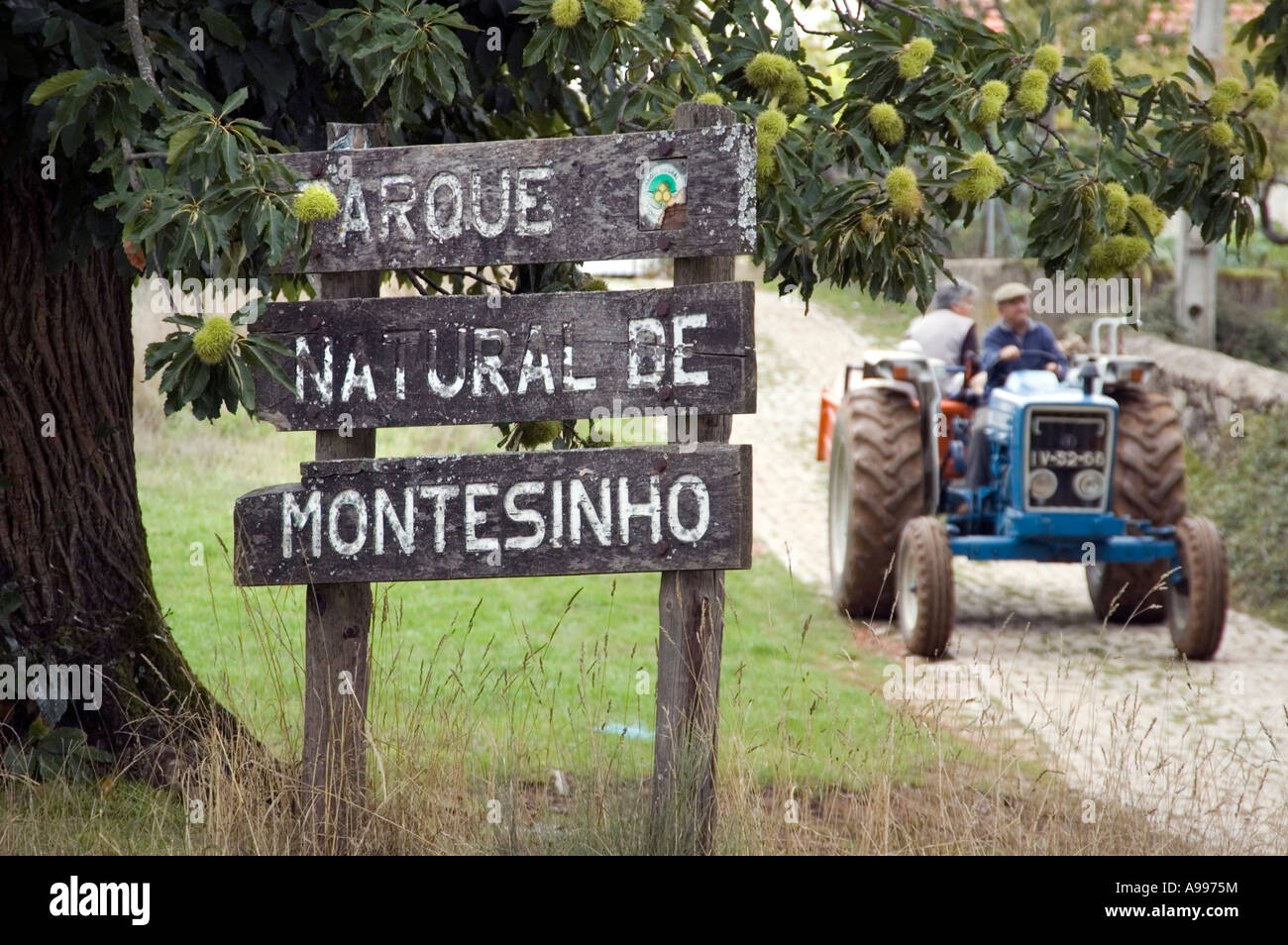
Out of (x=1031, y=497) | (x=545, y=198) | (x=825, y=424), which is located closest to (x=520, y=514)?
(x=545, y=198)

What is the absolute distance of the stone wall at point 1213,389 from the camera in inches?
450

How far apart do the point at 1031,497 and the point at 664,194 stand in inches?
198

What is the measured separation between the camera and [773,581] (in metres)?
9.72

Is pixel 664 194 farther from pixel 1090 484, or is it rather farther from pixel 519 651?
pixel 1090 484

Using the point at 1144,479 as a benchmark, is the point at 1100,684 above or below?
below

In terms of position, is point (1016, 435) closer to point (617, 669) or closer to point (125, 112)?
point (617, 669)

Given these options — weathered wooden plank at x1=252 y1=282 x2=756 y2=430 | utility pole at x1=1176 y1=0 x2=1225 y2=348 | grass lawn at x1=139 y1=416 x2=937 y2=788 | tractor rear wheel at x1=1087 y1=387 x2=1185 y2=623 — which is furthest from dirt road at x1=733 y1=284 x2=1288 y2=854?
utility pole at x1=1176 y1=0 x2=1225 y2=348

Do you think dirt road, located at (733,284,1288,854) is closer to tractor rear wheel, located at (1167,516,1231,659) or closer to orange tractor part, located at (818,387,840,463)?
tractor rear wheel, located at (1167,516,1231,659)

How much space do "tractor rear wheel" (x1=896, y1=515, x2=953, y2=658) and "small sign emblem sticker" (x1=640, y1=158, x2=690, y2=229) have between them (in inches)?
163

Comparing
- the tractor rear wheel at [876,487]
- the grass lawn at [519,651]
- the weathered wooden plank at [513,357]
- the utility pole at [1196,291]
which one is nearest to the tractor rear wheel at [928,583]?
the grass lawn at [519,651]

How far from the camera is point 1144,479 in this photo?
8469 millimetres

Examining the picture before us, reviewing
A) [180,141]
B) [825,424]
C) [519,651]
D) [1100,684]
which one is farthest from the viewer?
[825,424]

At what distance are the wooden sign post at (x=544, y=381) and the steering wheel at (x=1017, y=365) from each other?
17.9ft

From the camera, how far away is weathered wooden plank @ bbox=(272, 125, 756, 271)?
372 centimetres
